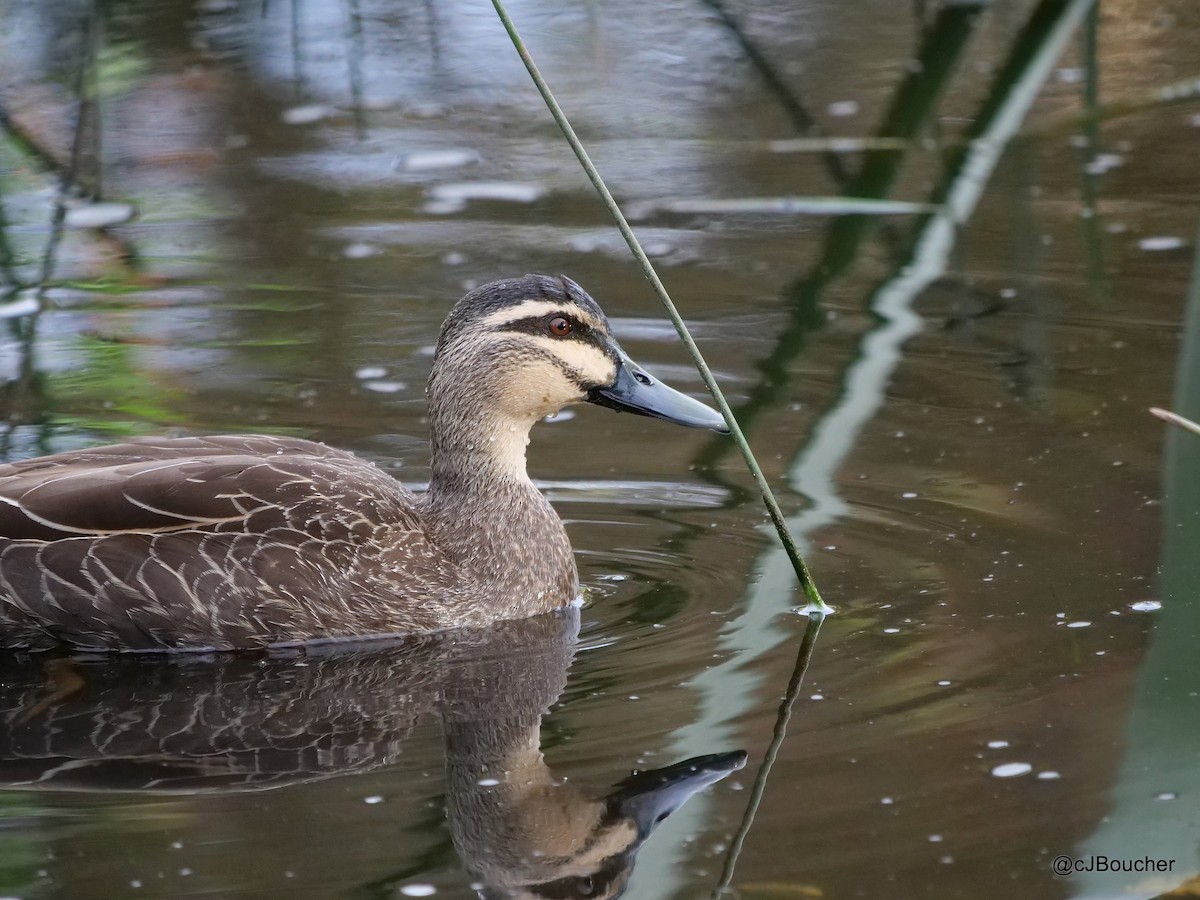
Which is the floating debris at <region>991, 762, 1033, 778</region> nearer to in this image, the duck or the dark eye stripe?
the duck

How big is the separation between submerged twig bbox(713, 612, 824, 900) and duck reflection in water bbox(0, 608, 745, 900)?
0.43 feet

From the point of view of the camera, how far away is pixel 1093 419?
358 inches

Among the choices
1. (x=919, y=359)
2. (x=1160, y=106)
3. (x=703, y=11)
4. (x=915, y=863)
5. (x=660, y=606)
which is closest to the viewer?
(x=915, y=863)

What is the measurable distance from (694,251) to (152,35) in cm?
653

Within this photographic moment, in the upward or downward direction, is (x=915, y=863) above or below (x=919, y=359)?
above

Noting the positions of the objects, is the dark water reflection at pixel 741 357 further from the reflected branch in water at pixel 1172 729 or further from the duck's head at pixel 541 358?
the duck's head at pixel 541 358

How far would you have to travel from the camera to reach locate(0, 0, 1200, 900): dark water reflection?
226 inches

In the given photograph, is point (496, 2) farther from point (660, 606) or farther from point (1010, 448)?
point (1010, 448)

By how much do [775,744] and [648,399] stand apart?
1993mm

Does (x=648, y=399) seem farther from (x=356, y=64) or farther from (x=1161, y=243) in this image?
(x=356, y=64)

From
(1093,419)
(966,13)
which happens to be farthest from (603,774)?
(966,13)

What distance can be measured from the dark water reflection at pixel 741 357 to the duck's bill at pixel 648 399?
2.08 feet

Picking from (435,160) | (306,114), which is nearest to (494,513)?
(435,160)

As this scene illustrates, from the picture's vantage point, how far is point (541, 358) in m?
A: 7.83
